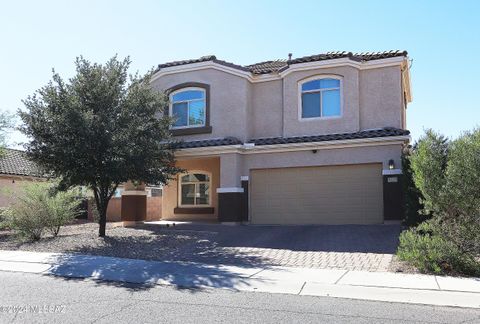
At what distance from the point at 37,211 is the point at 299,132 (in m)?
10.4

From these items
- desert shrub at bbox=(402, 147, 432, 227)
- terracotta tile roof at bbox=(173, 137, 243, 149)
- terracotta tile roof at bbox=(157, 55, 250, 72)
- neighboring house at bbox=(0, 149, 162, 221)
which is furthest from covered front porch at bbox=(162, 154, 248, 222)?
desert shrub at bbox=(402, 147, 432, 227)

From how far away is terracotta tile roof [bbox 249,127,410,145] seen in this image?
1823cm

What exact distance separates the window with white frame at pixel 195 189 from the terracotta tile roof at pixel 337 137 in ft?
15.7

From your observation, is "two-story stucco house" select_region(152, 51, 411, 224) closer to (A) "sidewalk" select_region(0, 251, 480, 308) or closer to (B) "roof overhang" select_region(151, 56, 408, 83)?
(B) "roof overhang" select_region(151, 56, 408, 83)

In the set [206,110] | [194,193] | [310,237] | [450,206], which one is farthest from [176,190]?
[450,206]

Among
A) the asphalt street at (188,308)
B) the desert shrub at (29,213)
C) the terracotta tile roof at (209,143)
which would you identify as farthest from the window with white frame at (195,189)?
the asphalt street at (188,308)

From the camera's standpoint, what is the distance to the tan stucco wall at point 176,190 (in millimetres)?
24000

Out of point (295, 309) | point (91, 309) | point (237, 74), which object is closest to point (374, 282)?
point (295, 309)

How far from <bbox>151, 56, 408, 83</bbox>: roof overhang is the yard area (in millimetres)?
6399

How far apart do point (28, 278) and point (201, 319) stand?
5259 mm

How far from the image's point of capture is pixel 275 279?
1006cm

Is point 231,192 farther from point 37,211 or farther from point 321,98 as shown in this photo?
point 37,211

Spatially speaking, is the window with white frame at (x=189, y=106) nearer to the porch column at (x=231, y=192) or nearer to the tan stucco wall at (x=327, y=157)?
the porch column at (x=231, y=192)

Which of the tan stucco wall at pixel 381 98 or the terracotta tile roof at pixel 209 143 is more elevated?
the tan stucco wall at pixel 381 98
